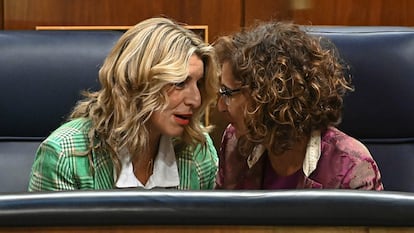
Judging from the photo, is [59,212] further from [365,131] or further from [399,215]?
[365,131]

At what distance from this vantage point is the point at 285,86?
1.65 meters

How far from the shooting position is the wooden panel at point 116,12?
2.44 m

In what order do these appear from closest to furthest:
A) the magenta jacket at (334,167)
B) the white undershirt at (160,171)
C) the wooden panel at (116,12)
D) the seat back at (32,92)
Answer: the magenta jacket at (334,167)
the white undershirt at (160,171)
the seat back at (32,92)
the wooden panel at (116,12)

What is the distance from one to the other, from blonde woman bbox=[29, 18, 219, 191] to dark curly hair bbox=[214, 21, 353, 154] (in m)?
0.13

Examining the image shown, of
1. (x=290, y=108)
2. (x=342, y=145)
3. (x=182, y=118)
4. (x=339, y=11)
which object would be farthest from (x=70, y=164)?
(x=339, y=11)

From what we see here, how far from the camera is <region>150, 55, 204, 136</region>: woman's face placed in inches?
68.7

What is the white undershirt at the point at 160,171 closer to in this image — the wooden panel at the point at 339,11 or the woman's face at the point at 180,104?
the woman's face at the point at 180,104

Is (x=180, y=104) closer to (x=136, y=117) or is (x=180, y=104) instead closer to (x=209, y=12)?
(x=136, y=117)

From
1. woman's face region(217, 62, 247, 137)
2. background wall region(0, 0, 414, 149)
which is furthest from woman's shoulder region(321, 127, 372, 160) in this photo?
background wall region(0, 0, 414, 149)

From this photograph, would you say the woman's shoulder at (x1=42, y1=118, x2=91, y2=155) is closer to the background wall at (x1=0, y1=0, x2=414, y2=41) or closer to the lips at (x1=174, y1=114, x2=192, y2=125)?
the lips at (x1=174, y1=114, x2=192, y2=125)

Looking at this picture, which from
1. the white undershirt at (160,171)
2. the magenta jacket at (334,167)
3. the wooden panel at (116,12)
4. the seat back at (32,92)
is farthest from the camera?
the wooden panel at (116,12)

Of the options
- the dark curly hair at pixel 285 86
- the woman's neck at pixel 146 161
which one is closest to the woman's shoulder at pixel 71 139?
the woman's neck at pixel 146 161

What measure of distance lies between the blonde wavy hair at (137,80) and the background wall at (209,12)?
2.25 feet

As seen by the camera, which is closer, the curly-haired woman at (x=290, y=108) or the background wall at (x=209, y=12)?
the curly-haired woman at (x=290, y=108)
